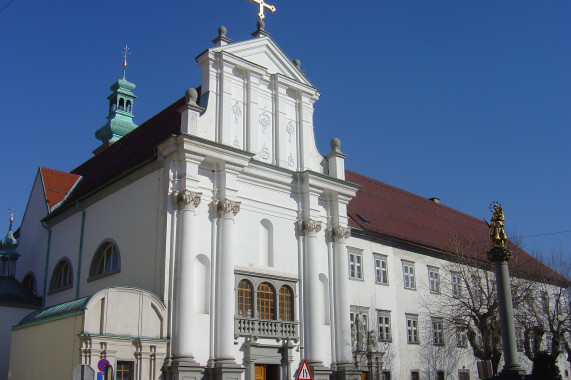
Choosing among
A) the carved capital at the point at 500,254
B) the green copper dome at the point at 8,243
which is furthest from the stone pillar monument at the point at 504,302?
the green copper dome at the point at 8,243

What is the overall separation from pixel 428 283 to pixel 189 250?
16200 millimetres

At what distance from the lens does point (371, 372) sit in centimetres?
2772

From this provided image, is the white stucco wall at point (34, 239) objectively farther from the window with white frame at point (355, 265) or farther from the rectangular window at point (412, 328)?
the rectangular window at point (412, 328)

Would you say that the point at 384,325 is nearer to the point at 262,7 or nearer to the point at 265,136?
the point at 265,136

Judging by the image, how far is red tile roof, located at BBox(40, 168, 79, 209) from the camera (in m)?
31.2

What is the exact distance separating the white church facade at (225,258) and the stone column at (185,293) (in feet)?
0.16

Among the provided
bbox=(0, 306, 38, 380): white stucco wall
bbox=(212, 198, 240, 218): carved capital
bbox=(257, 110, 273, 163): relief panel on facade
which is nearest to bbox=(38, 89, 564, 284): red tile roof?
bbox=(212, 198, 240, 218): carved capital

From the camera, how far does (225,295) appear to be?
72.5 feet

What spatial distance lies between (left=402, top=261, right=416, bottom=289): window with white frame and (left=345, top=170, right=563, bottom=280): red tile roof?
1154mm

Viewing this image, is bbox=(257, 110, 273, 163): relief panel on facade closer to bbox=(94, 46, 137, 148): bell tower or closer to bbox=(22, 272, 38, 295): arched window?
bbox=(22, 272, 38, 295): arched window

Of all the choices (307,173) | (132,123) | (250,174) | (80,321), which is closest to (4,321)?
(80,321)

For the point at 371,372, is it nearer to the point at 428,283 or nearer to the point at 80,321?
the point at 428,283

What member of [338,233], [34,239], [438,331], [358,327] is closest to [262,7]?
[338,233]

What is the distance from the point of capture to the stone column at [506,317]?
64.0 ft
